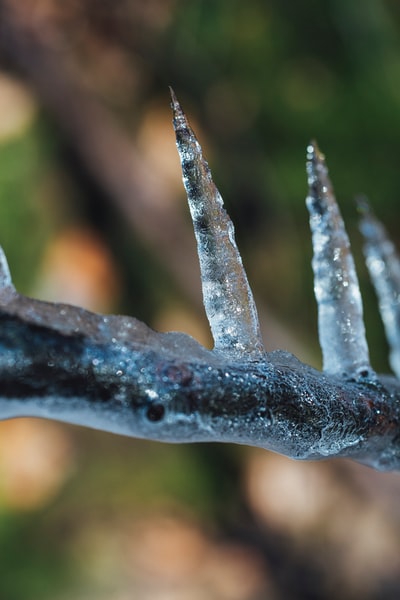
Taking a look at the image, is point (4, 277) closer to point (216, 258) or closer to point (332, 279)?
point (216, 258)

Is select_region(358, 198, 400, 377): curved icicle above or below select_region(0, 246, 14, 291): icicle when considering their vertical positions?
above

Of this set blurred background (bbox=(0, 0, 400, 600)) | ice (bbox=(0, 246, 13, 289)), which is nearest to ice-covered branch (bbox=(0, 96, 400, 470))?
ice (bbox=(0, 246, 13, 289))

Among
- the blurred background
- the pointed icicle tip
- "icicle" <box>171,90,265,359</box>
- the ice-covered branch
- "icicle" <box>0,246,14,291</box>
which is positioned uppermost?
the blurred background

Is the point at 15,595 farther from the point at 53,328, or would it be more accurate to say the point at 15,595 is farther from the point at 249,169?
the point at 53,328

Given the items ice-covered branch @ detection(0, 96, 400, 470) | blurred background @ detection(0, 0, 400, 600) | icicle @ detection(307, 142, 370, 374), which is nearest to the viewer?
ice-covered branch @ detection(0, 96, 400, 470)

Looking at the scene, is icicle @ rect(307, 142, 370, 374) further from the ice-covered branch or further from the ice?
the ice

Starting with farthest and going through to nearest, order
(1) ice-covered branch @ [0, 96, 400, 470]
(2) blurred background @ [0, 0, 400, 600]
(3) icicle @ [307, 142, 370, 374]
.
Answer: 1. (2) blurred background @ [0, 0, 400, 600]
2. (3) icicle @ [307, 142, 370, 374]
3. (1) ice-covered branch @ [0, 96, 400, 470]

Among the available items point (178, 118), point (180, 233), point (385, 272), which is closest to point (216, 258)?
point (178, 118)
